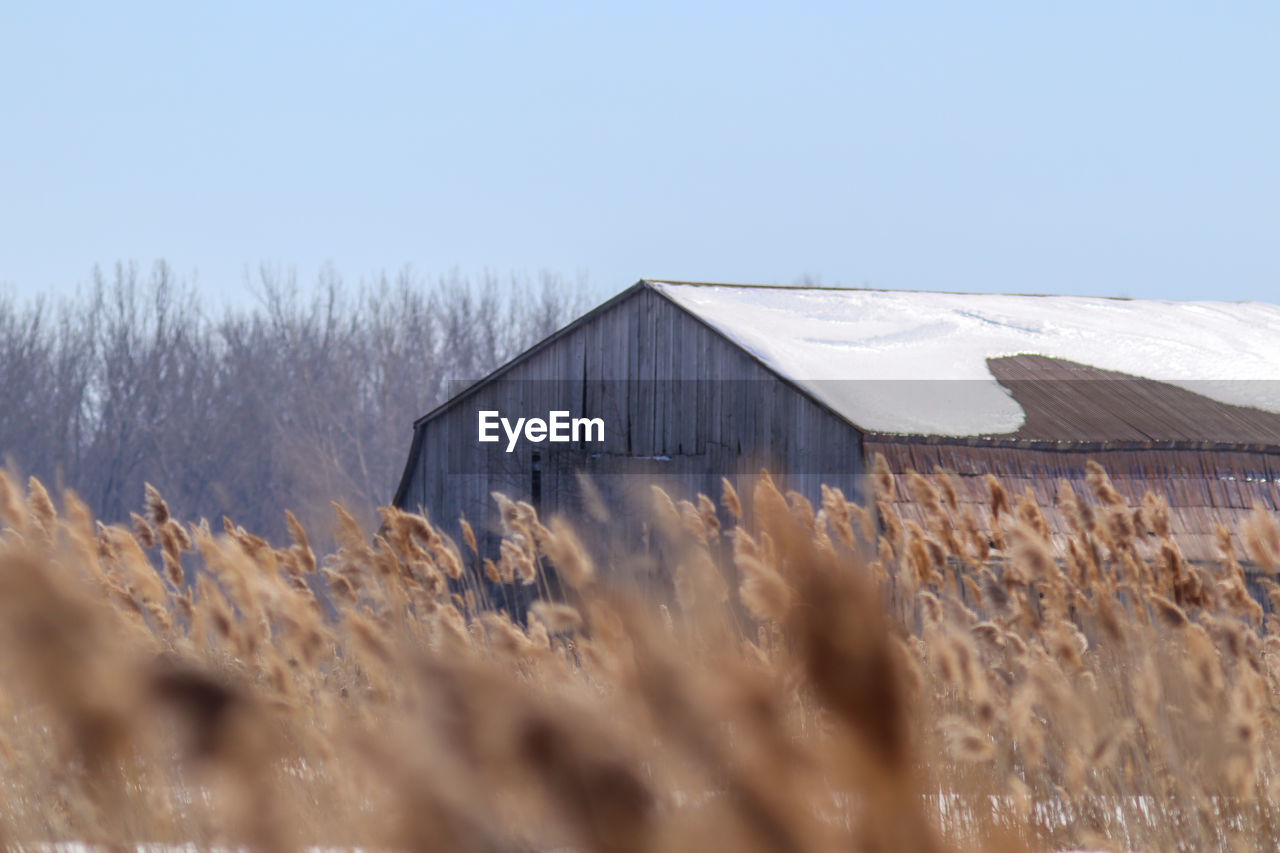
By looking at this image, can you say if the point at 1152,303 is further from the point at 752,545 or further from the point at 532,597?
the point at 752,545

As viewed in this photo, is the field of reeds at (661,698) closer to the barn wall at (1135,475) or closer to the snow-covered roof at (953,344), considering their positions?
the barn wall at (1135,475)

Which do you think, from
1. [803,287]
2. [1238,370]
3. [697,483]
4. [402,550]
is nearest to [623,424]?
[697,483]

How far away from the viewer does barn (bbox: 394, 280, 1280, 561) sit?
14070mm

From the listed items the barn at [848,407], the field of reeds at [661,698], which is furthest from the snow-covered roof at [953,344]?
the field of reeds at [661,698]

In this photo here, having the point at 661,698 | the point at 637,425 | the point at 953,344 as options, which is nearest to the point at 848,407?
the point at 637,425

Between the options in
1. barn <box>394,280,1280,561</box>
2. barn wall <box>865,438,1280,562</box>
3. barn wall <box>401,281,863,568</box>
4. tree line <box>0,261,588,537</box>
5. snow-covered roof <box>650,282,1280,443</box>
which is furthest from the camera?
tree line <box>0,261,588,537</box>

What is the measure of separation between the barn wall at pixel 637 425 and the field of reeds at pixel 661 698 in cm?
762

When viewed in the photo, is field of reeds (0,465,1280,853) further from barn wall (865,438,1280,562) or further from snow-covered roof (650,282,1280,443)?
snow-covered roof (650,282,1280,443)

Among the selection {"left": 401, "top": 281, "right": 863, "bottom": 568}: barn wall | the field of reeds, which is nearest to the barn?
{"left": 401, "top": 281, "right": 863, "bottom": 568}: barn wall

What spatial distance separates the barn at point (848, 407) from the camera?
554 inches

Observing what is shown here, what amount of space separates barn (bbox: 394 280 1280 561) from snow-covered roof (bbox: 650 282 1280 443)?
44mm

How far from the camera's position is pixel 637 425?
53.0 feet

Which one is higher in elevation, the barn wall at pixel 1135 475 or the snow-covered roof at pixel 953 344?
the snow-covered roof at pixel 953 344

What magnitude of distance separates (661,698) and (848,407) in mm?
13191
